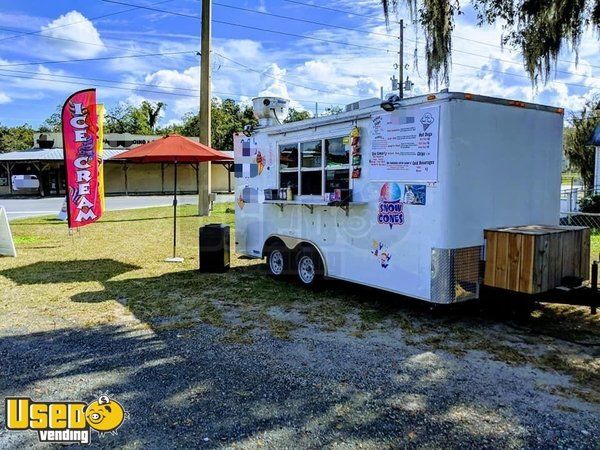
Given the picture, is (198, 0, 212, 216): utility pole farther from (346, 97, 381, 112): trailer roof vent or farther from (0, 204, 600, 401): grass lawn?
(346, 97, 381, 112): trailer roof vent

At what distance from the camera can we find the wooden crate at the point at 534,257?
16.0 ft

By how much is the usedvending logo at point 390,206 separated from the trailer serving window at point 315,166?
2.08ft

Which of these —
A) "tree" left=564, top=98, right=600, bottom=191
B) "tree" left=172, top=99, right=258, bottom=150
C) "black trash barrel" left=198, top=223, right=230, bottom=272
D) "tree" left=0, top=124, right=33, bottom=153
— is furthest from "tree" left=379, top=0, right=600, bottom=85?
"tree" left=0, top=124, right=33, bottom=153

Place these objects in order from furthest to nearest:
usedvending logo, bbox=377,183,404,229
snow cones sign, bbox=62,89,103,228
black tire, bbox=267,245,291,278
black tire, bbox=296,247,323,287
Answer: snow cones sign, bbox=62,89,103,228
black tire, bbox=267,245,291,278
black tire, bbox=296,247,323,287
usedvending logo, bbox=377,183,404,229

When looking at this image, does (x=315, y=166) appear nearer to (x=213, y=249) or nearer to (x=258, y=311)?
(x=258, y=311)

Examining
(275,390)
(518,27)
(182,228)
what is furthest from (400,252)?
(182,228)

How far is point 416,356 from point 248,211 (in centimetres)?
452

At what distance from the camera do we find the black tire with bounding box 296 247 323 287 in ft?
22.7

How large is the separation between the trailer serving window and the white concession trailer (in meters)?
0.01

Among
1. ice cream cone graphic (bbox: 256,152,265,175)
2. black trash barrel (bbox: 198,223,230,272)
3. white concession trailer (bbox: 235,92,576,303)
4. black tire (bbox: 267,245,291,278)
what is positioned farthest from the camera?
black trash barrel (bbox: 198,223,230,272)

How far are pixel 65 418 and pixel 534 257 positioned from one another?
4.28m

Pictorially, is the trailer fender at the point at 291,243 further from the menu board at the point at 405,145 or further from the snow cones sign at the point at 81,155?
the snow cones sign at the point at 81,155

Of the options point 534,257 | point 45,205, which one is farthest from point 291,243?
point 45,205

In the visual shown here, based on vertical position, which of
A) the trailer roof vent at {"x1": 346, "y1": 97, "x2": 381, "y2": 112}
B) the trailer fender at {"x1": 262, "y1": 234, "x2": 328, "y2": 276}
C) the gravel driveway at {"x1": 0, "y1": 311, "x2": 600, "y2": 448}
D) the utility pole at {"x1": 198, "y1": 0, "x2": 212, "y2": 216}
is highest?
the utility pole at {"x1": 198, "y1": 0, "x2": 212, "y2": 216}
